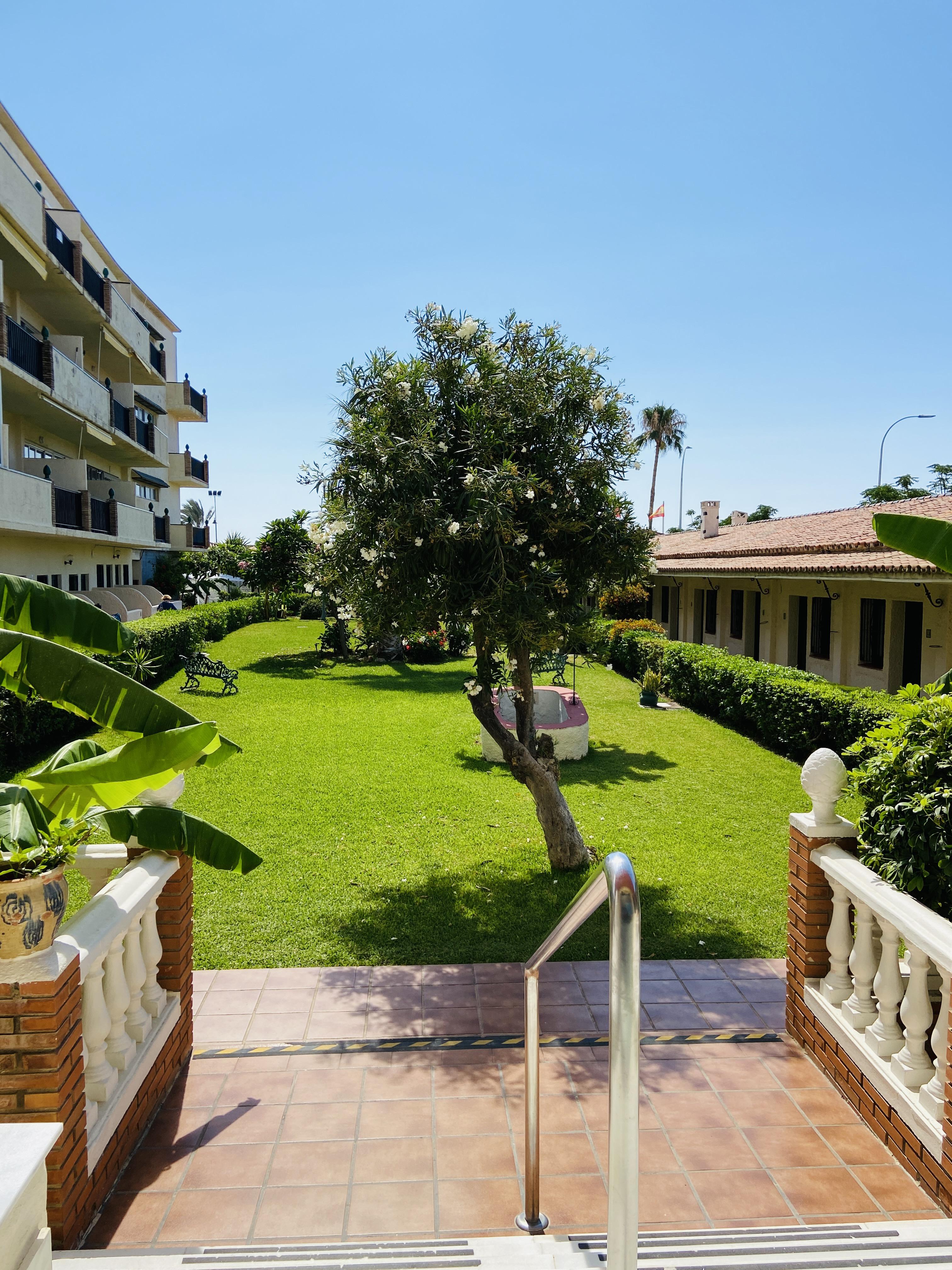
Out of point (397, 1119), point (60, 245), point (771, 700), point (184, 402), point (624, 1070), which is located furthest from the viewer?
point (184, 402)

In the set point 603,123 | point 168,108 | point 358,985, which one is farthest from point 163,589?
point 358,985

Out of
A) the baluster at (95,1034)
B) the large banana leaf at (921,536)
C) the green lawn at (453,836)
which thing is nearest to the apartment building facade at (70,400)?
the green lawn at (453,836)

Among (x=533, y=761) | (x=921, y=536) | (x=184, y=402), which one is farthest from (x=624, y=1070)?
(x=184, y=402)

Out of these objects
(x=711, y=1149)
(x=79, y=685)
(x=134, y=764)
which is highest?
(x=79, y=685)

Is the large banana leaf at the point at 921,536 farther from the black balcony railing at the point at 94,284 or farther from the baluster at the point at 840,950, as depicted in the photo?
the black balcony railing at the point at 94,284

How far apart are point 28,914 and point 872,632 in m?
18.5

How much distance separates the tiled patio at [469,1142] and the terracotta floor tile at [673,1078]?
12 mm

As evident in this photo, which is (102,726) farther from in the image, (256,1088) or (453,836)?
(453,836)

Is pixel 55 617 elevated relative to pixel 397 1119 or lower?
elevated

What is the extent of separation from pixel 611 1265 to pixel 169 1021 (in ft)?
9.80

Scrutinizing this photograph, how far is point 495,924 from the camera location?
711 centimetres

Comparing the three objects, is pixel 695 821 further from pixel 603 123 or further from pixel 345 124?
pixel 345 124

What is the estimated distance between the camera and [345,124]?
10.2 meters

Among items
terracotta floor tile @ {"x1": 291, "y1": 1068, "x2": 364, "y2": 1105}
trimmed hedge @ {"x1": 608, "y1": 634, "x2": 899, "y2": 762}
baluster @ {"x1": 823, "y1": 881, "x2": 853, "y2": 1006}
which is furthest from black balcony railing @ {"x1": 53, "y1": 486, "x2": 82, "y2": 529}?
baluster @ {"x1": 823, "y1": 881, "x2": 853, "y2": 1006}
